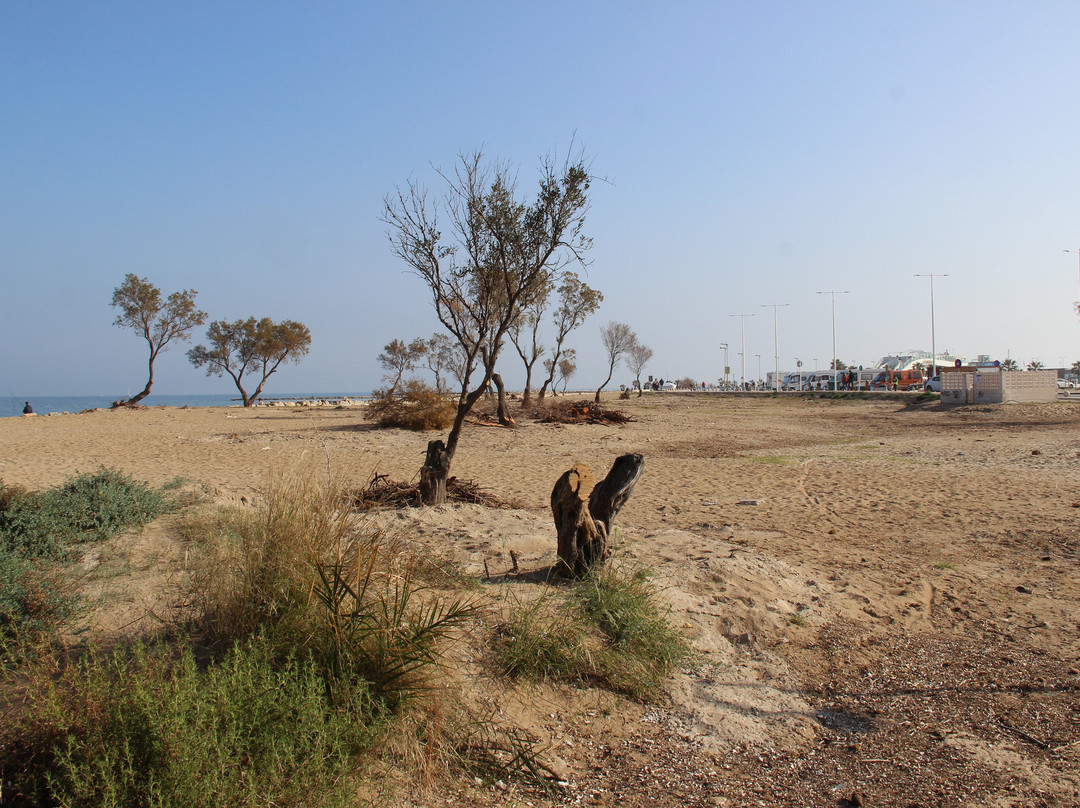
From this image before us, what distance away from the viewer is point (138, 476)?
11.3 meters

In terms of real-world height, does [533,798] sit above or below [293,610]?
below

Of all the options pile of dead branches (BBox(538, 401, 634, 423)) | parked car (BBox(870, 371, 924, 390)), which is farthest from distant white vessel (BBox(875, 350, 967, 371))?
pile of dead branches (BBox(538, 401, 634, 423))

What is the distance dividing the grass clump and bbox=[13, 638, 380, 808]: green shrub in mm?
1156

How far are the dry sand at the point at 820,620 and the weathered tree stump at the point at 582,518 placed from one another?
74 cm

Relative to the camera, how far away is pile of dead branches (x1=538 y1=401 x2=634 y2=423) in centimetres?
2636

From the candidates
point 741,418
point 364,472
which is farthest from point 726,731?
point 741,418

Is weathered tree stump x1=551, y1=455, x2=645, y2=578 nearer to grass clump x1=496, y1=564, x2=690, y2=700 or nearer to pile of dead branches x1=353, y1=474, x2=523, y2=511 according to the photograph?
grass clump x1=496, y1=564, x2=690, y2=700

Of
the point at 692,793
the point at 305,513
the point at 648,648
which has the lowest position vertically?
the point at 692,793

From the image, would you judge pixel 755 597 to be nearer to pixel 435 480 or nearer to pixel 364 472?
pixel 435 480

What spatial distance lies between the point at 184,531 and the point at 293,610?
2445 millimetres

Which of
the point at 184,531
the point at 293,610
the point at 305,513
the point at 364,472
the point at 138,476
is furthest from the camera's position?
the point at 364,472

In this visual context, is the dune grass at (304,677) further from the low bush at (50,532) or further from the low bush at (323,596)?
the low bush at (50,532)

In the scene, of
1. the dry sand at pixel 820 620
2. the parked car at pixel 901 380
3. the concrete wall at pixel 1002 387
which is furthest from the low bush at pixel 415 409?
the parked car at pixel 901 380

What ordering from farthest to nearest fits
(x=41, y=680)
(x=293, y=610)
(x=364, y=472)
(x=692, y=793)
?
(x=364, y=472), (x=293, y=610), (x=692, y=793), (x=41, y=680)
